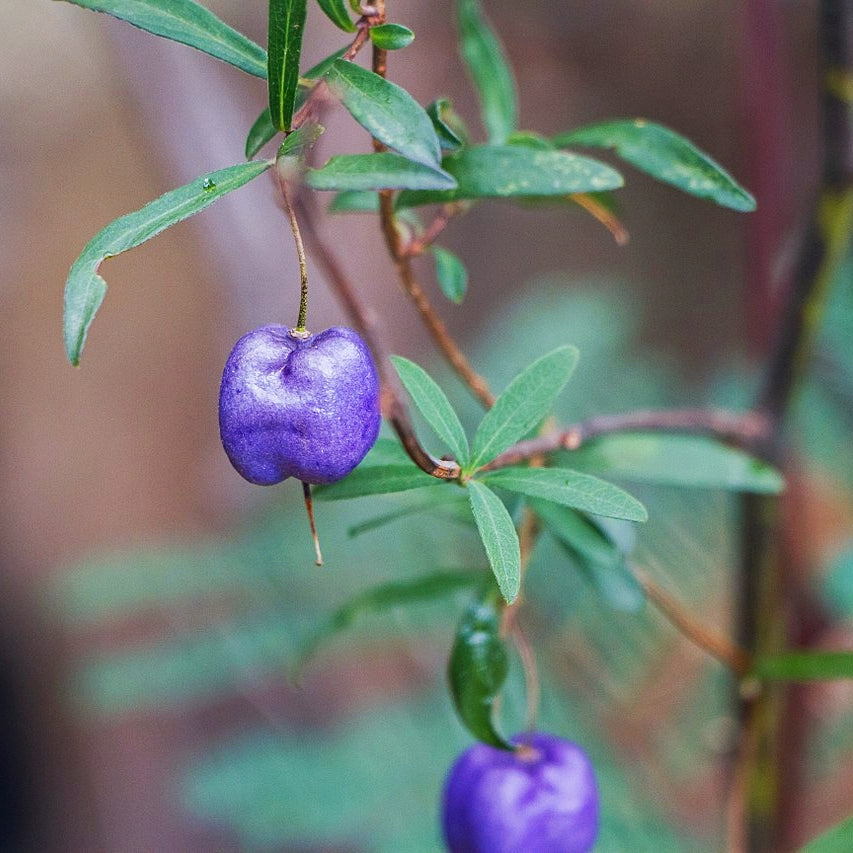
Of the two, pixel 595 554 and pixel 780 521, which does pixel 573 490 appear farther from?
pixel 780 521

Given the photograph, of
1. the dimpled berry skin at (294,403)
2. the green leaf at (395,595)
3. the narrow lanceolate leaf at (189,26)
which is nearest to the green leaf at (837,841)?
the green leaf at (395,595)

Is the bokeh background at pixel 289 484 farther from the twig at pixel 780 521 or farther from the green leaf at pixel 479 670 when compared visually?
the green leaf at pixel 479 670

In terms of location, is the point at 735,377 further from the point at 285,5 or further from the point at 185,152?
the point at 285,5

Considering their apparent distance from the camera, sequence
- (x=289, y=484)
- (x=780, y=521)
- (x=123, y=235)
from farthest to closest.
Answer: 1. (x=289, y=484)
2. (x=780, y=521)
3. (x=123, y=235)

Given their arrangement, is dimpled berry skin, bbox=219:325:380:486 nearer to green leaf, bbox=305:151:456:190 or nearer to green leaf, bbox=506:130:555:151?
green leaf, bbox=305:151:456:190

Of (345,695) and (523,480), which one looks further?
(345,695)

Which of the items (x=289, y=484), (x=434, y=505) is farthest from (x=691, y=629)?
(x=289, y=484)

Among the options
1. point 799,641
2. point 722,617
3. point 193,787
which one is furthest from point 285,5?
point 722,617
